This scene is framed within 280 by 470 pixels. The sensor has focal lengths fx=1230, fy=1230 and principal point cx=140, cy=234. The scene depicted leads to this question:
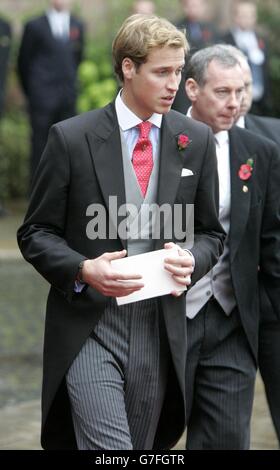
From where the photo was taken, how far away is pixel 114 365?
422cm

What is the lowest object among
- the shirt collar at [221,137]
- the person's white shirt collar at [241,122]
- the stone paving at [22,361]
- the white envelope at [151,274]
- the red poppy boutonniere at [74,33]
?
the stone paving at [22,361]

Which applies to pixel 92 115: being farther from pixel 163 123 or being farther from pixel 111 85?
pixel 111 85

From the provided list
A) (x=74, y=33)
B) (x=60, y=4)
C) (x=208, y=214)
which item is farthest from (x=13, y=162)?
(x=208, y=214)

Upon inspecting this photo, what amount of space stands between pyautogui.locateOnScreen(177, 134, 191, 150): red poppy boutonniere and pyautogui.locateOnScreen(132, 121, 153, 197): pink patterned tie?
0.10 meters

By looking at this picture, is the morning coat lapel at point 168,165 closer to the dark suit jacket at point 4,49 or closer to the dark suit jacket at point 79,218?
the dark suit jacket at point 79,218

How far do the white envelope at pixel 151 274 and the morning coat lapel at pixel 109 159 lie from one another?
0.52 ft

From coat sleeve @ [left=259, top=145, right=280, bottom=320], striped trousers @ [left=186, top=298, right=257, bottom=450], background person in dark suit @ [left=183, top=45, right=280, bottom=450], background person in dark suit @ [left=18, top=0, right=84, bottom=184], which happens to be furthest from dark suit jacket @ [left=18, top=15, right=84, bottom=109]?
striped trousers @ [left=186, top=298, right=257, bottom=450]

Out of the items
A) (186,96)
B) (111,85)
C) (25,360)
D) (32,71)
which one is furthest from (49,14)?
(186,96)

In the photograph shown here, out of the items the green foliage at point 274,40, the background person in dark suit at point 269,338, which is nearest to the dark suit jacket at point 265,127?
the background person in dark suit at point 269,338

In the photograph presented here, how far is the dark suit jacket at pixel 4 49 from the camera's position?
40.7 feet

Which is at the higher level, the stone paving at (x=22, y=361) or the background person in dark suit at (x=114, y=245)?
the background person in dark suit at (x=114, y=245)

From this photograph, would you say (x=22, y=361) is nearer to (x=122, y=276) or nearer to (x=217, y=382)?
(x=217, y=382)

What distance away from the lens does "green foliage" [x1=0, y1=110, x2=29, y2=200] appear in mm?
13484

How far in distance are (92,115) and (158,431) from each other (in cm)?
121
